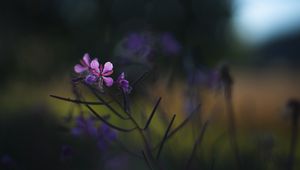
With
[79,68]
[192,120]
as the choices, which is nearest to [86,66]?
[79,68]

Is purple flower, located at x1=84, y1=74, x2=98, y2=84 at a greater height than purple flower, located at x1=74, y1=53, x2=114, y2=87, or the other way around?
purple flower, located at x1=74, y1=53, x2=114, y2=87

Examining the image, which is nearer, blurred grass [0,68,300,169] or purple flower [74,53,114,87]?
purple flower [74,53,114,87]

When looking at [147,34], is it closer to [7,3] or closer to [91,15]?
[91,15]

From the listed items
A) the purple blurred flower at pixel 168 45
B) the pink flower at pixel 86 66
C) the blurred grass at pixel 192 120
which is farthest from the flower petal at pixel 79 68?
the purple blurred flower at pixel 168 45

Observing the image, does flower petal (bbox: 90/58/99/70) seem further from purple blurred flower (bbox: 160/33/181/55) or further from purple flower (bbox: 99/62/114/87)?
purple blurred flower (bbox: 160/33/181/55)

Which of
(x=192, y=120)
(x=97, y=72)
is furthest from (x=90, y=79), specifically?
(x=192, y=120)

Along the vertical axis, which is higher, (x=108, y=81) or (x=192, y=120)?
(x=192, y=120)

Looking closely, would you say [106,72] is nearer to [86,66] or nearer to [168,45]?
[86,66]

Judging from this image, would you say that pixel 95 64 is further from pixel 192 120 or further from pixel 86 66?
pixel 192 120

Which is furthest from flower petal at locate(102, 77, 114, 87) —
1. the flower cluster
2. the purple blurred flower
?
the purple blurred flower

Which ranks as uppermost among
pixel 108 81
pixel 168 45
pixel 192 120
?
pixel 168 45

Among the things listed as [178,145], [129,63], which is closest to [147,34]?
[129,63]

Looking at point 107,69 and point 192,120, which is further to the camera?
point 192,120
